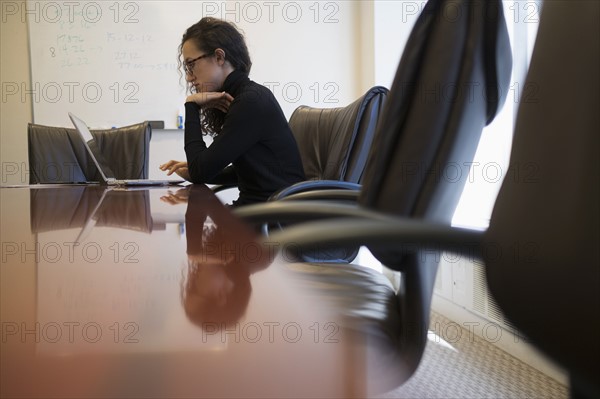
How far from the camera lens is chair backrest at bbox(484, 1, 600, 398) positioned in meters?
0.39

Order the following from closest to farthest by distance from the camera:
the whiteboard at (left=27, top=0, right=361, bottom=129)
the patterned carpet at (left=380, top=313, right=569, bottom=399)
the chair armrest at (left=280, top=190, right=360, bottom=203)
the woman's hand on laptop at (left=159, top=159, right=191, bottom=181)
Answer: the chair armrest at (left=280, top=190, right=360, bottom=203) < the patterned carpet at (left=380, top=313, right=569, bottom=399) < the woman's hand on laptop at (left=159, top=159, right=191, bottom=181) < the whiteboard at (left=27, top=0, right=361, bottom=129)

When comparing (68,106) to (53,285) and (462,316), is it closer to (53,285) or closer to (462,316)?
(462,316)

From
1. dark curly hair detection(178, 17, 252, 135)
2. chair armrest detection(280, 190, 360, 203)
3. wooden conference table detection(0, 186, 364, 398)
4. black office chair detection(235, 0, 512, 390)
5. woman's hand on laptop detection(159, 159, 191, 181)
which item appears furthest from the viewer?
woman's hand on laptop detection(159, 159, 191, 181)

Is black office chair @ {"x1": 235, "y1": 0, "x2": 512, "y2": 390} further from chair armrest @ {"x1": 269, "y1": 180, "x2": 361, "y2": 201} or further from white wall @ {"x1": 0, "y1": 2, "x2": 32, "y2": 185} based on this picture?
white wall @ {"x1": 0, "y1": 2, "x2": 32, "y2": 185}

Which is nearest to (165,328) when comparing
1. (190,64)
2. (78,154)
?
(190,64)

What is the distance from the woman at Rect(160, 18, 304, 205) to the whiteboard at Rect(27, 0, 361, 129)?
1.52m

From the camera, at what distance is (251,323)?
0.94 ft

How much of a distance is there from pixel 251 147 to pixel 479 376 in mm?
1161

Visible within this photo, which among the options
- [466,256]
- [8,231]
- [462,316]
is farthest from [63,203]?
[462,316]

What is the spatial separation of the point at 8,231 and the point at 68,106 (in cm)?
302

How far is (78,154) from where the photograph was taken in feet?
8.52

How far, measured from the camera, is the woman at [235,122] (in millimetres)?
1713

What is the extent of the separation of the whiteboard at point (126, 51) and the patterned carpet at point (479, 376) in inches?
93.0

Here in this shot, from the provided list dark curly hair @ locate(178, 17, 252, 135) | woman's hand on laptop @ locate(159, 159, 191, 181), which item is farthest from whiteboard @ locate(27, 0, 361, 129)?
dark curly hair @ locate(178, 17, 252, 135)
